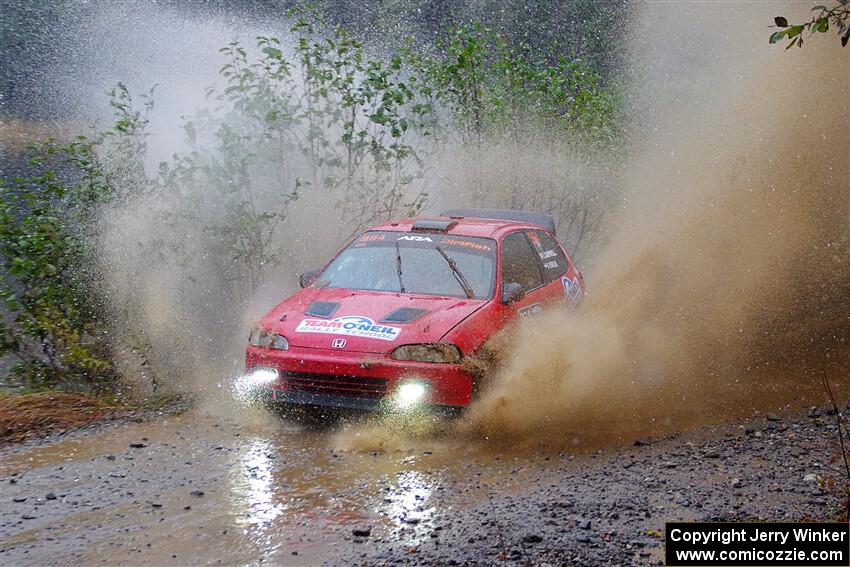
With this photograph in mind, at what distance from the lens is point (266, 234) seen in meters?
11.2

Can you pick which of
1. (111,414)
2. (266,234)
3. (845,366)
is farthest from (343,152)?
(845,366)

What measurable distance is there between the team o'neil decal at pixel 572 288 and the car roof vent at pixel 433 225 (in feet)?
4.20

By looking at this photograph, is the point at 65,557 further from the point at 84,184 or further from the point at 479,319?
the point at 84,184

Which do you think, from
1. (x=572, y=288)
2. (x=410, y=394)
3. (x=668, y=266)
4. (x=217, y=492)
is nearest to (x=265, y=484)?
(x=217, y=492)

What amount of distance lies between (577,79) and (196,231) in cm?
681

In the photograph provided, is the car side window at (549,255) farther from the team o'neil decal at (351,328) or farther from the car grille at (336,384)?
the car grille at (336,384)

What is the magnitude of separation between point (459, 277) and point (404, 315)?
811 millimetres

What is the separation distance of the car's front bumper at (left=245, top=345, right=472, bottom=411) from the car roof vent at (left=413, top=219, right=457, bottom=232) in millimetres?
1906

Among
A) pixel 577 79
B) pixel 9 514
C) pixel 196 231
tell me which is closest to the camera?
pixel 9 514

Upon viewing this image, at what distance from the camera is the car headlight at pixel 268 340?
696 centimetres

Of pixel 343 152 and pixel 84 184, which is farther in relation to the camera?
pixel 343 152

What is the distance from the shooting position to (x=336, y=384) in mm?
6691

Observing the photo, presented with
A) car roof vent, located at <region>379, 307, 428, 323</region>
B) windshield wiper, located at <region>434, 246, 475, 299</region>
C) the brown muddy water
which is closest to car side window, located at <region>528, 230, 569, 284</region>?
windshield wiper, located at <region>434, 246, 475, 299</region>

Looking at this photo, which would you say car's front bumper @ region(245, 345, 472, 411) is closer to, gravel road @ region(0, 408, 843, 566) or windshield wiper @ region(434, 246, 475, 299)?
gravel road @ region(0, 408, 843, 566)
